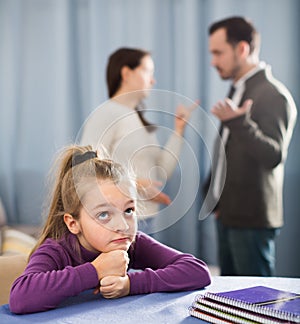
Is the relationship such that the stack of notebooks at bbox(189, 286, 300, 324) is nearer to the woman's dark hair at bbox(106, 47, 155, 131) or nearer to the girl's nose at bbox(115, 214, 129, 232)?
the girl's nose at bbox(115, 214, 129, 232)

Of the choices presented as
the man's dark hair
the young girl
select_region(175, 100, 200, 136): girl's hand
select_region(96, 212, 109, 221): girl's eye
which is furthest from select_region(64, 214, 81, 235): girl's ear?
the man's dark hair

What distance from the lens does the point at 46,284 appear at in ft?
4.42

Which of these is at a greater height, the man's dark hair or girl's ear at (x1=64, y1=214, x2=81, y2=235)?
the man's dark hair

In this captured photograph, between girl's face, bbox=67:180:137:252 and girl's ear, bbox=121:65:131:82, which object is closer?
girl's face, bbox=67:180:137:252

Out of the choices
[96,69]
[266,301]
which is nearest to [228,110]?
[96,69]

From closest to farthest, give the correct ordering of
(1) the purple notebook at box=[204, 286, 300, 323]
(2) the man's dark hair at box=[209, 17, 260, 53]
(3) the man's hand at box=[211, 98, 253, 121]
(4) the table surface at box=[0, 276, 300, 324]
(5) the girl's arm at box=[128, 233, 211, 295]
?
(1) the purple notebook at box=[204, 286, 300, 323], (4) the table surface at box=[0, 276, 300, 324], (5) the girl's arm at box=[128, 233, 211, 295], (3) the man's hand at box=[211, 98, 253, 121], (2) the man's dark hair at box=[209, 17, 260, 53]

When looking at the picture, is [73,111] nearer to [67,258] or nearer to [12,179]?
[12,179]

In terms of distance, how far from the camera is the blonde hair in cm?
145

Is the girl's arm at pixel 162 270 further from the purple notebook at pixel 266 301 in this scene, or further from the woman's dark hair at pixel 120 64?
the woman's dark hair at pixel 120 64

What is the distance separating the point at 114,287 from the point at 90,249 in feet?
0.53

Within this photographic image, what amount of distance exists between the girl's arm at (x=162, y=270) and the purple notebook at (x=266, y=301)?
0.67ft

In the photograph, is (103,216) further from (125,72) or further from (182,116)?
(125,72)

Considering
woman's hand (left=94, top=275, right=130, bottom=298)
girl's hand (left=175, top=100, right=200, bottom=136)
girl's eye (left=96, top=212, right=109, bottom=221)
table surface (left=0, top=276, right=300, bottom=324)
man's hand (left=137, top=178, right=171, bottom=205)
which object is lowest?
table surface (left=0, top=276, right=300, bottom=324)

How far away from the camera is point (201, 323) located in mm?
1213
